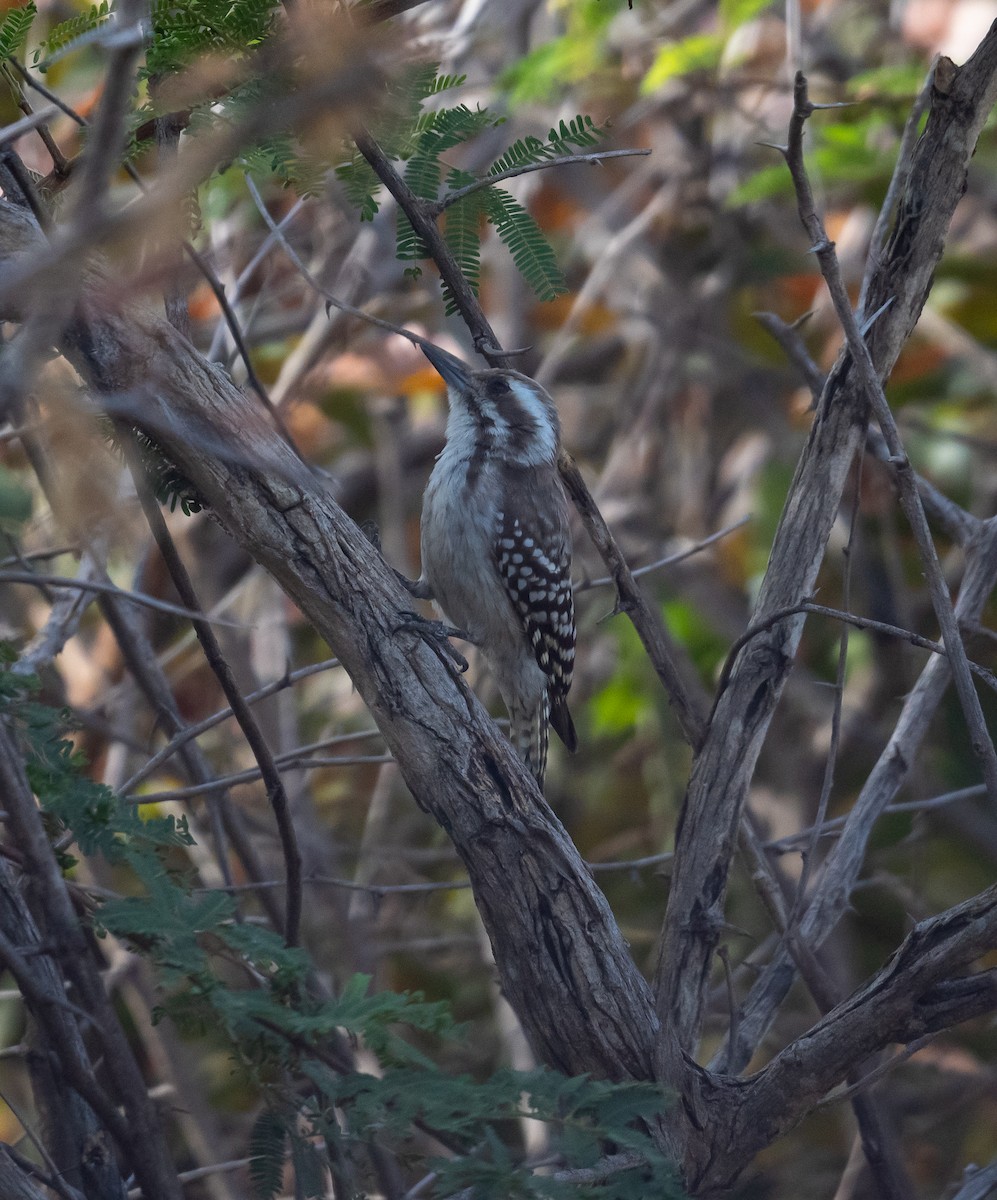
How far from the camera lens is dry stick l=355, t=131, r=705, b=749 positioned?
3.28 metres

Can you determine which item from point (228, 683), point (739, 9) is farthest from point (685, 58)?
point (228, 683)

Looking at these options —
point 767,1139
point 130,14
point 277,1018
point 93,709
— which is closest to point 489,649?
point 93,709

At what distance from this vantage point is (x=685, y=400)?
823cm

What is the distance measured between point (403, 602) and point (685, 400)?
5.67 metres

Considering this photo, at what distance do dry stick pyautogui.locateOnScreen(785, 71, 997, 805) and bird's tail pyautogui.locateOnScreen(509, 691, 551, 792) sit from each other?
2773 millimetres

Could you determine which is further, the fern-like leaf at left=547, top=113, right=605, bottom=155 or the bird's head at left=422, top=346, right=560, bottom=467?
the bird's head at left=422, top=346, right=560, bottom=467

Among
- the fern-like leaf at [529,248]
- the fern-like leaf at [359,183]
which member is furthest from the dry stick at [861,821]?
the fern-like leaf at [359,183]

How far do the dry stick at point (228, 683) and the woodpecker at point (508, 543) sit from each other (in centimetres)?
231

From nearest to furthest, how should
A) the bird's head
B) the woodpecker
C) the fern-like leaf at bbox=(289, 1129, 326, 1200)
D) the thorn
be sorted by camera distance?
the fern-like leaf at bbox=(289, 1129, 326, 1200), the thorn, the woodpecker, the bird's head

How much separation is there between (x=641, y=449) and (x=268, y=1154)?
18.3 feet

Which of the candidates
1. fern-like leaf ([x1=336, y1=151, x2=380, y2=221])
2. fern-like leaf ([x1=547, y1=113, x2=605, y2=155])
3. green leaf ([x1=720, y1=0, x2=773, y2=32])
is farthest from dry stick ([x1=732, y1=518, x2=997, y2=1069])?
green leaf ([x1=720, y1=0, x2=773, y2=32])

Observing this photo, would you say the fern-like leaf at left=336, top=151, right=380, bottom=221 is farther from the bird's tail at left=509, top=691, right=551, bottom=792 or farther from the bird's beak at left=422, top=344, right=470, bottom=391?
the bird's tail at left=509, top=691, right=551, bottom=792

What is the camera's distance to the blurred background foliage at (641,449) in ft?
19.5

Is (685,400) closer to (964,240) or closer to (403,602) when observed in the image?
(964,240)
